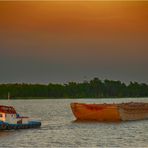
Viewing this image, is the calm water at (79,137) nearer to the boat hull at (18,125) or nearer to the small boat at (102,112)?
the boat hull at (18,125)

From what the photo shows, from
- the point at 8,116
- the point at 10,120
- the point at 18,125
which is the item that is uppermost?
the point at 8,116

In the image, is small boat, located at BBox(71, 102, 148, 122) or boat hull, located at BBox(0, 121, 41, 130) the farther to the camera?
small boat, located at BBox(71, 102, 148, 122)

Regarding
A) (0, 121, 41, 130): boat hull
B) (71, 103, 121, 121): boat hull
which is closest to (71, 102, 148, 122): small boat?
(71, 103, 121, 121): boat hull

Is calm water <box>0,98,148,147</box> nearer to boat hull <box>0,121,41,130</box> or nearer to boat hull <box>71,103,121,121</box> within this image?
boat hull <box>0,121,41,130</box>

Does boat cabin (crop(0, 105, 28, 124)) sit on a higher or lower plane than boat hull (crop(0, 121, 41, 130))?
higher

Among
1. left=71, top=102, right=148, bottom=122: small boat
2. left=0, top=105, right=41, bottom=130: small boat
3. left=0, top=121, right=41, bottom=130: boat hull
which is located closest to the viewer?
left=0, top=121, right=41, bottom=130: boat hull

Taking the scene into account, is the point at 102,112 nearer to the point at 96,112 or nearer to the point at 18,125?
the point at 96,112

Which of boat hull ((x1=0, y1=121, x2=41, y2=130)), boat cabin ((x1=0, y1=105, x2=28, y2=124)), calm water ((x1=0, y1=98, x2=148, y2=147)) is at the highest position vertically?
boat cabin ((x1=0, y1=105, x2=28, y2=124))

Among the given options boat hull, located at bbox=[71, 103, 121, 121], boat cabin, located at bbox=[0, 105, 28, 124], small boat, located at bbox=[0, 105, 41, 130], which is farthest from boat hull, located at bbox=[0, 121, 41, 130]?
boat hull, located at bbox=[71, 103, 121, 121]

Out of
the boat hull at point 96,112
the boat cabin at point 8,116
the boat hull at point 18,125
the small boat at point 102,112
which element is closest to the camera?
the boat hull at point 18,125

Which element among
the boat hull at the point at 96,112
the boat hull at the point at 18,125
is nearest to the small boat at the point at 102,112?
the boat hull at the point at 96,112

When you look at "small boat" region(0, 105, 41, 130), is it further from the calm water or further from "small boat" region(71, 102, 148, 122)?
"small boat" region(71, 102, 148, 122)

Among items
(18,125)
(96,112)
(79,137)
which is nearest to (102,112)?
(96,112)

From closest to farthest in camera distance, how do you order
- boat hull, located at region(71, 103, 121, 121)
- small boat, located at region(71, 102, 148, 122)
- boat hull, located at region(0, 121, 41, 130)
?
boat hull, located at region(0, 121, 41, 130) → boat hull, located at region(71, 103, 121, 121) → small boat, located at region(71, 102, 148, 122)
